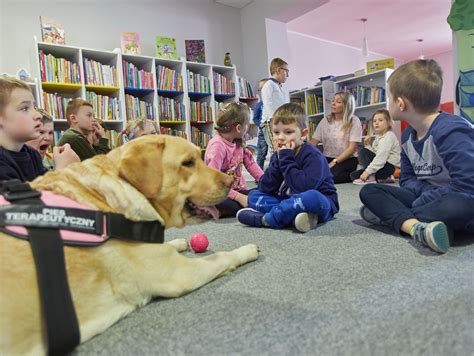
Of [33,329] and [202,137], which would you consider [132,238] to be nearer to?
[33,329]

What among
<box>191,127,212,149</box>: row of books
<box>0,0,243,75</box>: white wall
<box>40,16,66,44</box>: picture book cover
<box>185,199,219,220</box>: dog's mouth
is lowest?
<box>185,199,219,220</box>: dog's mouth

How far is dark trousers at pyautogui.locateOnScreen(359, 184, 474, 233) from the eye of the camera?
137cm

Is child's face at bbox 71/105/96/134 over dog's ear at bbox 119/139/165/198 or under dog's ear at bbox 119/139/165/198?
over

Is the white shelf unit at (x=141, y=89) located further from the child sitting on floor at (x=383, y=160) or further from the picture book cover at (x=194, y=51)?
the child sitting on floor at (x=383, y=160)

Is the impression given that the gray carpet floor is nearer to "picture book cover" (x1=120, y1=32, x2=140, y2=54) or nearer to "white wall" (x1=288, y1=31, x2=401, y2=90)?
"picture book cover" (x1=120, y1=32, x2=140, y2=54)

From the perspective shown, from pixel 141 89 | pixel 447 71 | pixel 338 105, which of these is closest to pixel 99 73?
pixel 141 89

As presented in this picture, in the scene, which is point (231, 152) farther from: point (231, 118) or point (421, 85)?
point (421, 85)

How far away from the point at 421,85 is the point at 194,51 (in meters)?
4.50

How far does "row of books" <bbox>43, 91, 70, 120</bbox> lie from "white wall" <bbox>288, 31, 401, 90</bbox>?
5021 millimetres

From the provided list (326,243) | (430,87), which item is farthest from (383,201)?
(430,87)

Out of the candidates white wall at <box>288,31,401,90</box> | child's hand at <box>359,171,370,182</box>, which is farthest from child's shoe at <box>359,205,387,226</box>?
white wall at <box>288,31,401,90</box>

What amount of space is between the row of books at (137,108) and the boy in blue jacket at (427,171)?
352 centimetres

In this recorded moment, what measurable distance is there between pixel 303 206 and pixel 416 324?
3.35 ft

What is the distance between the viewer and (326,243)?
5.15 ft
